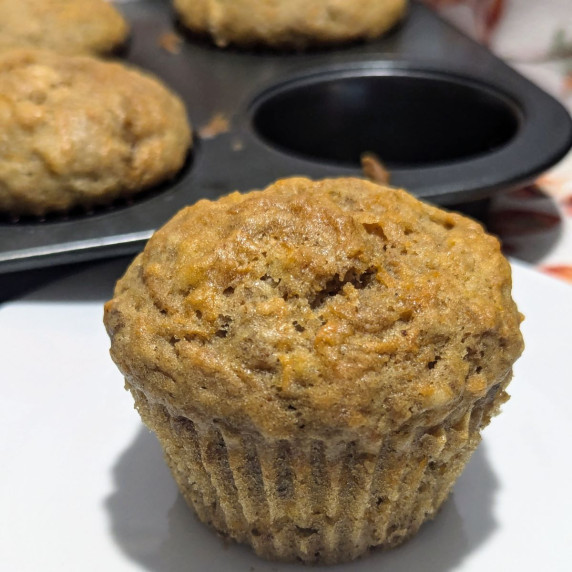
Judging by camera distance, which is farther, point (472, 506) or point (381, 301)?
point (472, 506)

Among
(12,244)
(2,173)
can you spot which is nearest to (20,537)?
(12,244)

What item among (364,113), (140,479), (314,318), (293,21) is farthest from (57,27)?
(314,318)

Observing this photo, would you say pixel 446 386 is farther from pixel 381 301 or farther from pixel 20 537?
pixel 20 537

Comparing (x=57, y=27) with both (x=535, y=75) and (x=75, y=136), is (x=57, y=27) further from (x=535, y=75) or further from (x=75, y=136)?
(x=535, y=75)

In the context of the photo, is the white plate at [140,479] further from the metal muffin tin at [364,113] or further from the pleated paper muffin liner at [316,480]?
the metal muffin tin at [364,113]

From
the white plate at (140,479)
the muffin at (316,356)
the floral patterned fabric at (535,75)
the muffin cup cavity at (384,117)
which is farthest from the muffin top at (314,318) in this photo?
the muffin cup cavity at (384,117)

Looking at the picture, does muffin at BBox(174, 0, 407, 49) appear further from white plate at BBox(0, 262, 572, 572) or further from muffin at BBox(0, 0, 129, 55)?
white plate at BBox(0, 262, 572, 572)

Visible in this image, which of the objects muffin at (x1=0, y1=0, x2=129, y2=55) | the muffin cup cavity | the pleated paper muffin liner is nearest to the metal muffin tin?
the muffin cup cavity
